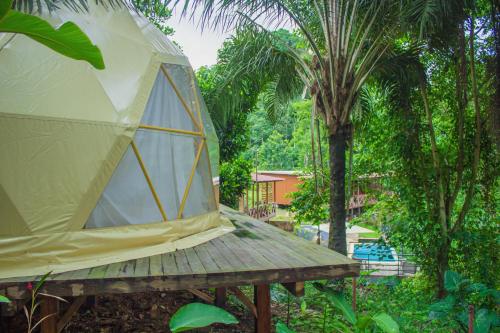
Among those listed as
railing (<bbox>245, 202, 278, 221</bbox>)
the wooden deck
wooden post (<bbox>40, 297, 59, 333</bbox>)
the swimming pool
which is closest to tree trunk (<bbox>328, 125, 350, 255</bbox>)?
the swimming pool

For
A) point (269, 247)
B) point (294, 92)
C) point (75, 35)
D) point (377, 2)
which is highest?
point (377, 2)

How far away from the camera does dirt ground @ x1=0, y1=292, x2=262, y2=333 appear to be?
5769 millimetres

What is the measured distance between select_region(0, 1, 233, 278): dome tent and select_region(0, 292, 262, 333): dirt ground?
1.58m

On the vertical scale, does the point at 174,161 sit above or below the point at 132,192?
above

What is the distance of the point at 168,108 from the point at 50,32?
3.85m

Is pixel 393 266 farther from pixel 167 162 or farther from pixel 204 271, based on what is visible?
pixel 204 271

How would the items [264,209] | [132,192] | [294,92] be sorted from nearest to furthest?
[132,192] < [294,92] < [264,209]

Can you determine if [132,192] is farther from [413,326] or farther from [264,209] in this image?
[264,209]

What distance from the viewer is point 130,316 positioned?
6.31 metres

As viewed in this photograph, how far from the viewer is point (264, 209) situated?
2180 centimetres

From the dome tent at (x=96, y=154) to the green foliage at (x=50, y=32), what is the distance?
8.04 ft

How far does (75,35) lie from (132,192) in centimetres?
336

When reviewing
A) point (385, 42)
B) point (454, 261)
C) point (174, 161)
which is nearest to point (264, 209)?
point (454, 261)

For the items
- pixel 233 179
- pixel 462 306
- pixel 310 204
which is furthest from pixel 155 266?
pixel 233 179
